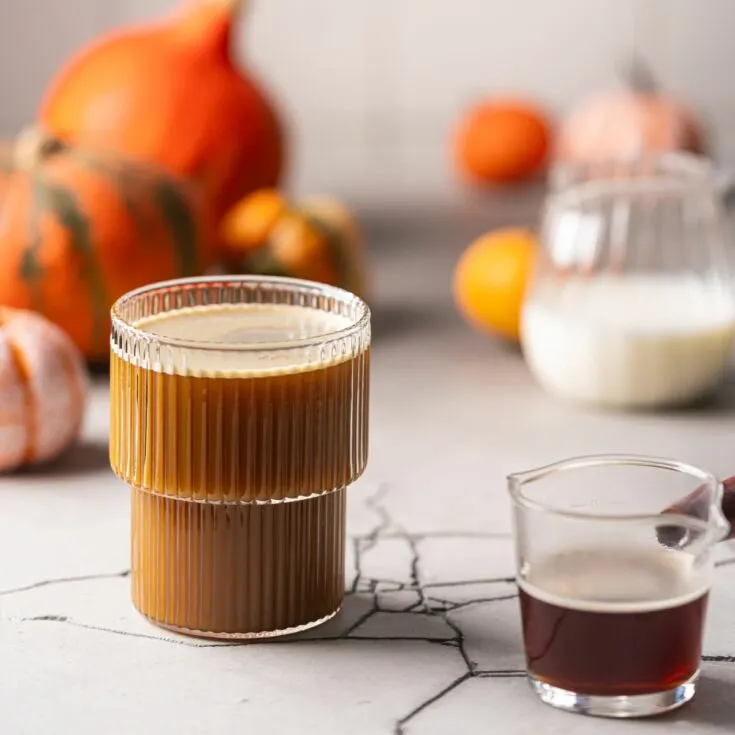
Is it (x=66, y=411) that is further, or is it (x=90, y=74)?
(x=90, y=74)

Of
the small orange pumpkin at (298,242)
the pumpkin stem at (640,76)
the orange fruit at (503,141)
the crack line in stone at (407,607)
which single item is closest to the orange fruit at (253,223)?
the small orange pumpkin at (298,242)

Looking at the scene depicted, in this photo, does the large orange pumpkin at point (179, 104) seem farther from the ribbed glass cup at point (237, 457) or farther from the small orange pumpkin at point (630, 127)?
the ribbed glass cup at point (237, 457)

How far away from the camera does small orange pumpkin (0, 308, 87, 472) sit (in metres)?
0.99

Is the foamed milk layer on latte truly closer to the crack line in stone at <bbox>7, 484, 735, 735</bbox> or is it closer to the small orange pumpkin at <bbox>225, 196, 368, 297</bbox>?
the crack line in stone at <bbox>7, 484, 735, 735</bbox>

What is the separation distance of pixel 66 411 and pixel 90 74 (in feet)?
1.80

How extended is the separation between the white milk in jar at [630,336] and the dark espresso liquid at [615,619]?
0.46 meters

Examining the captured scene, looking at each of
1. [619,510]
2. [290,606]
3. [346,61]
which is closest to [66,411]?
[290,606]

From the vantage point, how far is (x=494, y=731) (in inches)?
26.9

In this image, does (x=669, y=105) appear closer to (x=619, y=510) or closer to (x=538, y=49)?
(x=538, y=49)

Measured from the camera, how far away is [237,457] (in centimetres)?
72

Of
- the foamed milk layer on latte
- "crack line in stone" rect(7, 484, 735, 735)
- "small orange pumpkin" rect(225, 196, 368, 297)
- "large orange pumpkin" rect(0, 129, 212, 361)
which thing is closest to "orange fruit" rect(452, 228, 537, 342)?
"small orange pumpkin" rect(225, 196, 368, 297)

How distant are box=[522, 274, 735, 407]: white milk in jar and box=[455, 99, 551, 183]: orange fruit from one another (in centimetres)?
73

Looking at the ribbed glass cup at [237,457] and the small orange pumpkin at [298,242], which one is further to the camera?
the small orange pumpkin at [298,242]

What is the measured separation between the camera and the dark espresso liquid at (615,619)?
2.18 ft
